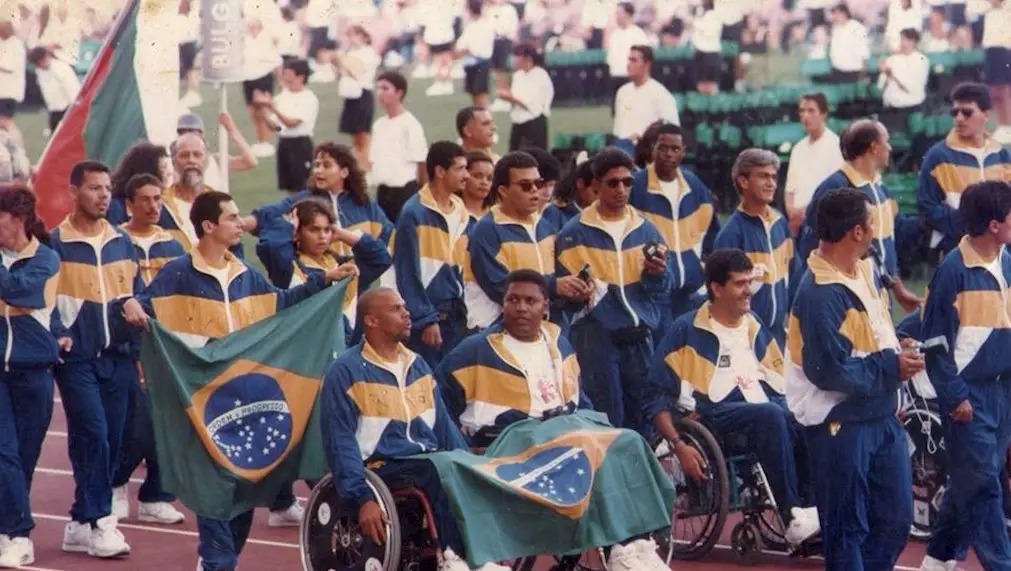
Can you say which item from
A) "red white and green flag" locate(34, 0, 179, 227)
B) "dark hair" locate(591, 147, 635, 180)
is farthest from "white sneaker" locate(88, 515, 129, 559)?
"red white and green flag" locate(34, 0, 179, 227)

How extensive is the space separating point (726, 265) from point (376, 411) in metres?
2.26

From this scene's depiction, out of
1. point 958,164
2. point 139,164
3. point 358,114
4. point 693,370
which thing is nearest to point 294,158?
point 358,114

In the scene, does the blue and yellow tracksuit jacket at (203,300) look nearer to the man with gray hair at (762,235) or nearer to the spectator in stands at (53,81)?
→ the man with gray hair at (762,235)

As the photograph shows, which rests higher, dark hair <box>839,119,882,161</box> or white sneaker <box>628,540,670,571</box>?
dark hair <box>839,119,882,161</box>

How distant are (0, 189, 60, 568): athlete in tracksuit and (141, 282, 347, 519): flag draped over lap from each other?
841 mm

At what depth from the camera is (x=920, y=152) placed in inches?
667

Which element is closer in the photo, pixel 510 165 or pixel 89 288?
pixel 89 288

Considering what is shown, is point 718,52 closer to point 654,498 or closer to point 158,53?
point 158,53

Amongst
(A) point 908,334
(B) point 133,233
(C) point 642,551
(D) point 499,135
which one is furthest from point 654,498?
(D) point 499,135

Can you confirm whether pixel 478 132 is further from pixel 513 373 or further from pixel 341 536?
pixel 341 536

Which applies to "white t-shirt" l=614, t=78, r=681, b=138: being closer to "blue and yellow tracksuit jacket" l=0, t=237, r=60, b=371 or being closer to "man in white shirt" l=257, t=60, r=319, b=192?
"man in white shirt" l=257, t=60, r=319, b=192

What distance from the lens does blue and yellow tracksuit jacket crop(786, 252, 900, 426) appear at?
8.84 metres

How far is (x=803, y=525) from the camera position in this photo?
10.7 meters

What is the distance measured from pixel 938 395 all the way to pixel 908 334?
1478 millimetres
